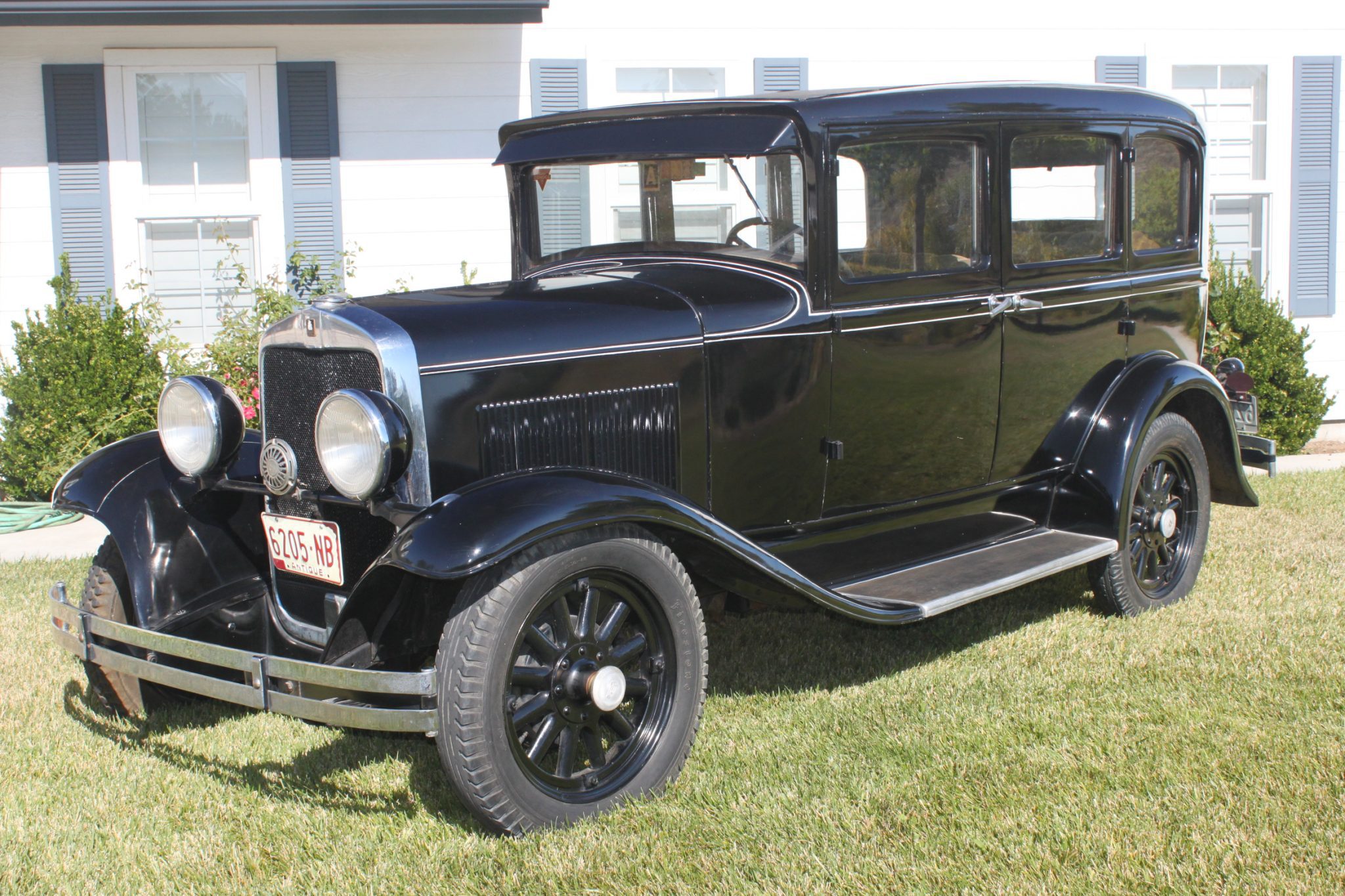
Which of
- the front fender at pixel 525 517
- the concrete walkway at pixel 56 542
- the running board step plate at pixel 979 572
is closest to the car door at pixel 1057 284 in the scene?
the running board step plate at pixel 979 572

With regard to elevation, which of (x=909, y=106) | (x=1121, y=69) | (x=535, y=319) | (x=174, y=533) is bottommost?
(x=174, y=533)

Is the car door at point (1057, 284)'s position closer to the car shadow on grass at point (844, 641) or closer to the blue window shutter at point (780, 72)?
the car shadow on grass at point (844, 641)

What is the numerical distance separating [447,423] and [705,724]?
124 cm

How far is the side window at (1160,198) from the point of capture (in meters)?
4.68

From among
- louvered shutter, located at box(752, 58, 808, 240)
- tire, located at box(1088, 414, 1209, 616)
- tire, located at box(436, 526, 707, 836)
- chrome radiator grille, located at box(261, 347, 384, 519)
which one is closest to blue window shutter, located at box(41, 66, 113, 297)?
louvered shutter, located at box(752, 58, 808, 240)

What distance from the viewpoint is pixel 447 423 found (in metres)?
3.07

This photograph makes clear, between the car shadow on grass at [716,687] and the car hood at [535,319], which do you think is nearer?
the car hood at [535,319]

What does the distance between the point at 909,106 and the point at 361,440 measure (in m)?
2.06

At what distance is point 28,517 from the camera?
22.0 ft

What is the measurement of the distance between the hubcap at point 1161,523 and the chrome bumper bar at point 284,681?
2.86 meters

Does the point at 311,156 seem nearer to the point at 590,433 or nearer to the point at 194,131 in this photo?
the point at 194,131

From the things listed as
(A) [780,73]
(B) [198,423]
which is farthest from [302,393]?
(A) [780,73]

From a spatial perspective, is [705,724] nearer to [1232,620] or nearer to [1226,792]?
[1226,792]

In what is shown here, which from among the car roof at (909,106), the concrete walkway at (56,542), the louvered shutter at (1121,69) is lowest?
the concrete walkway at (56,542)
